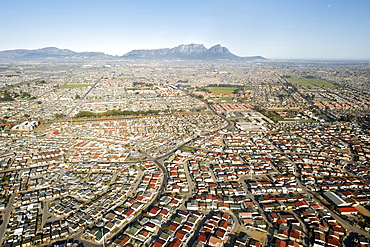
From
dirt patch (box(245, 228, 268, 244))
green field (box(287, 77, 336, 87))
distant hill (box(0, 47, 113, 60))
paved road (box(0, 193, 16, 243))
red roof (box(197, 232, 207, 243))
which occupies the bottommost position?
paved road (box(0, 193, 16, 243))

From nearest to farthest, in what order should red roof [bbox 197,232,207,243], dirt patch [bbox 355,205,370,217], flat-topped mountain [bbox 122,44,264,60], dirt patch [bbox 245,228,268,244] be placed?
red roof [bbox 197,232,207,243] < dirt patch [bbox 245,228,268,244] < dirt patch [bbox 355,205,370,217] < flat-topped mountain [bbox 122,44,264,60]

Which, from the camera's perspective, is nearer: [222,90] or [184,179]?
[184,179]

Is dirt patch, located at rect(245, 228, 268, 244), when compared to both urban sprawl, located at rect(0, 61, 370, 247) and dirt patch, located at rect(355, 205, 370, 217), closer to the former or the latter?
urban sprawl, located at rect(0, 61, 370, 247)

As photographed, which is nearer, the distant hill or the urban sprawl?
the urban sprawl

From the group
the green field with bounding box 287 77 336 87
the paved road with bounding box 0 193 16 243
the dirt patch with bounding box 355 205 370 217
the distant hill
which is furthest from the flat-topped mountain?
the dirt patch with bounding box 355 205 370 217

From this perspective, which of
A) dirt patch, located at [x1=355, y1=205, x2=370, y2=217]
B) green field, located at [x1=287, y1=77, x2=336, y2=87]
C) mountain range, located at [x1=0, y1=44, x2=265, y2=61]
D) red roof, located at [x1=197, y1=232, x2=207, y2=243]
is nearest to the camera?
red roof, located at [x1=197, y1=232, x2=207, y2=243]

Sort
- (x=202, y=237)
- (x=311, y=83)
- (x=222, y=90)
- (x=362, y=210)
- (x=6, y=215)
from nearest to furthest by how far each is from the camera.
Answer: (x=202, y=237) < (x=6, y=215) < (x=362, y=210) < (x=222, y=90) < (x=311, y=83)

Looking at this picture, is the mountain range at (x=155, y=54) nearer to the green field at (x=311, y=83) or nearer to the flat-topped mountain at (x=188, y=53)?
the flat-topped mountain at (x=188, y=53)

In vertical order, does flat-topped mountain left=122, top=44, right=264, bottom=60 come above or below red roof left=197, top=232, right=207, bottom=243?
above

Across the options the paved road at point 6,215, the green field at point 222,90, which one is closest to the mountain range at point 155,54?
the green field at point 222,90

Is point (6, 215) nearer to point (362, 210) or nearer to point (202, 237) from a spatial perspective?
point (202, 237)

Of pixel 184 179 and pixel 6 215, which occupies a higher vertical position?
pixel 184 179

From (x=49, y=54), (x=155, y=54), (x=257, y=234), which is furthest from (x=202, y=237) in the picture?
(x=49, y=54)
